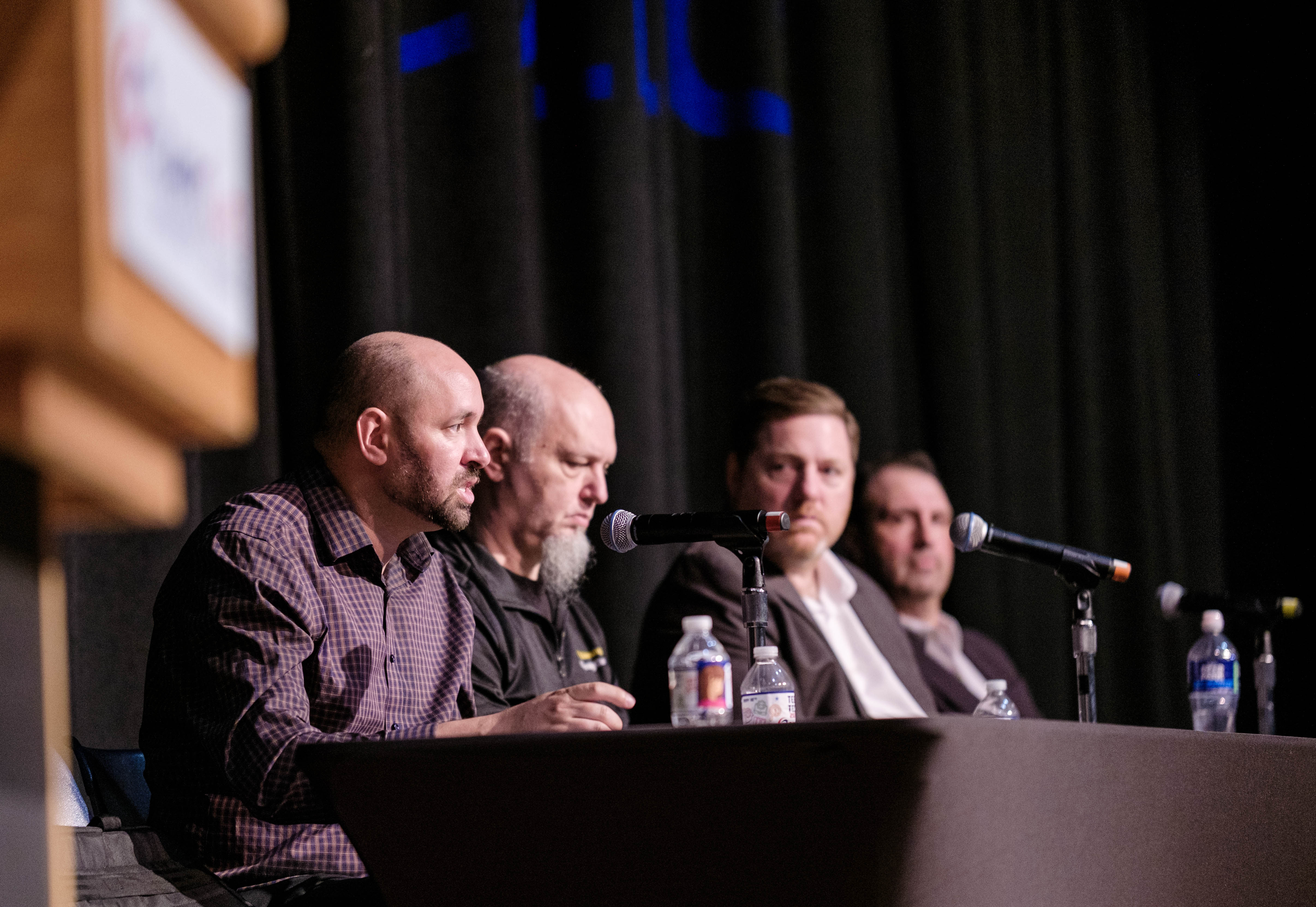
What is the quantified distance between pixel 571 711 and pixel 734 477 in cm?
154

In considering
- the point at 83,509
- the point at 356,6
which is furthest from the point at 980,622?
the point at 83,509

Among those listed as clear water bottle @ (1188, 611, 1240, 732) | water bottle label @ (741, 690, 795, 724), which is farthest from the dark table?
clear water bottle @ (1188, 611, 1240, 732)

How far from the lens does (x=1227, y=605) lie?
2385mm

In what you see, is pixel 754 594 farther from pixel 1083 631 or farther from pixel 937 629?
pixel 937 629

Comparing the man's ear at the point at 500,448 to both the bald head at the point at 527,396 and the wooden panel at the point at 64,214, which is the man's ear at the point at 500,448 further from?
the wooden panel at the point at 64,214

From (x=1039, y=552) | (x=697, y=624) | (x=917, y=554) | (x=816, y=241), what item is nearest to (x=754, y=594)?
(x=697, y=624)

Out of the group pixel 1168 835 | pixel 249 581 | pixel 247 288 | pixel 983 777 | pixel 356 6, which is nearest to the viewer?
pixel 247 288

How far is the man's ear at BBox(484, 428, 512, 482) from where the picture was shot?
2.53m

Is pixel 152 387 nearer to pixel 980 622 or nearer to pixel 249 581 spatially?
pixel 249 581

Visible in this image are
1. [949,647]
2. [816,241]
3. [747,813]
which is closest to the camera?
[747,813]

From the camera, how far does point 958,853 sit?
1155mm

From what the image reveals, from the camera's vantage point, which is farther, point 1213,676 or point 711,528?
point 1213,676

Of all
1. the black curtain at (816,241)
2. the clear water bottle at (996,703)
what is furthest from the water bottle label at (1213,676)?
the black curtain at (816,241)

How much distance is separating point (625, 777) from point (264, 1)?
2.42ft
